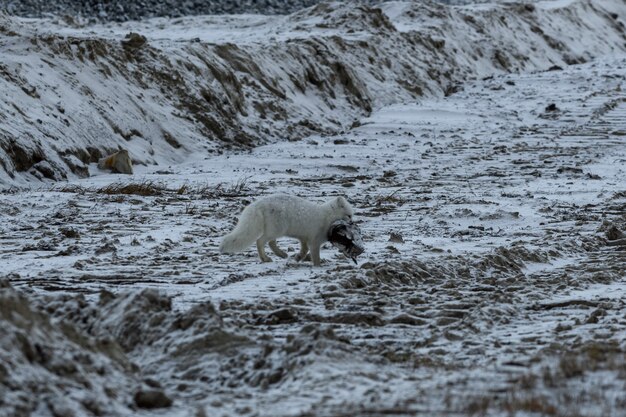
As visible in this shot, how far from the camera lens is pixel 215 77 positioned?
825 inches

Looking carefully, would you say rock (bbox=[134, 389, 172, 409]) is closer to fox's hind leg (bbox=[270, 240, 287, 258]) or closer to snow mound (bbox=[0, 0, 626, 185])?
fox's hind leg (bbox=[270, 240, 287, 258])

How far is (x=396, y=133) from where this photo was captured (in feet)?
70.7

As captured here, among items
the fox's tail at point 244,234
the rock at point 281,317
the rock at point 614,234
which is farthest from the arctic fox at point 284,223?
the rock at point 614,234

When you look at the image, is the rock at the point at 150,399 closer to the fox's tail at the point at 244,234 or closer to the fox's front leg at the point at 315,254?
the fox's tail at the point at 244,234

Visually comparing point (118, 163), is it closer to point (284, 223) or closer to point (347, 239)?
point (284, 223)

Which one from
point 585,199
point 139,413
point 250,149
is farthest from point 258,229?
point 250,149

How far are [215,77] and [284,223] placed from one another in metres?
11.7

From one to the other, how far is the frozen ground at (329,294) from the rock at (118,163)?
0.88 feet

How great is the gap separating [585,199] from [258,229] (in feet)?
21.5

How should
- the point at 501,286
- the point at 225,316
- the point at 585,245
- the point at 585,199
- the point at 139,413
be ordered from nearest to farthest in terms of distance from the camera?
the point at 139,413 < the point at 225,316 < the point at 501,286 < the point at 585,245 < the point at 585,199

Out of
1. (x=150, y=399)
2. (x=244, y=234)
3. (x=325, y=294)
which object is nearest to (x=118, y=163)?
(x=244, y=234)

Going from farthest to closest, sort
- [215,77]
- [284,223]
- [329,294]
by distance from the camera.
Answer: [215,77], [284,223], [329,294]

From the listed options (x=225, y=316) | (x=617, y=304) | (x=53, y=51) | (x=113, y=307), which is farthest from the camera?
(x=53, y=51)

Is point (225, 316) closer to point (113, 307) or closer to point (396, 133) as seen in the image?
point (113, 307)
